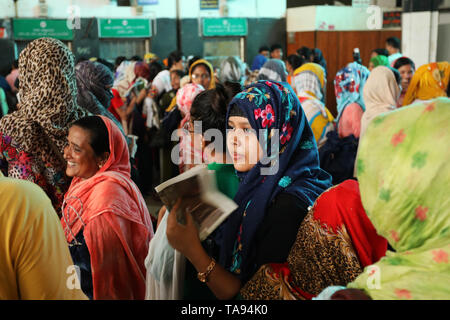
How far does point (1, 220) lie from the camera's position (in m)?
1.10

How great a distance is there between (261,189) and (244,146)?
20 cm

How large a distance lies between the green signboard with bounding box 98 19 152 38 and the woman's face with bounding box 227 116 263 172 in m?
9.36

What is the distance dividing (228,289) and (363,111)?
3.27 meters

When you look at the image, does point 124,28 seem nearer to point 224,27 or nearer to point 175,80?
point 224,27

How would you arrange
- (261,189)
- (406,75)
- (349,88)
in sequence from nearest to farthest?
1. (261,189)
2. (349,88)
3. (406,75)

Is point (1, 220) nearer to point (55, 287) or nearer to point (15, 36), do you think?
point (55, 287)

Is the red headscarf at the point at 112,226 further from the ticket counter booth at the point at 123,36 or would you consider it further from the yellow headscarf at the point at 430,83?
the ticket counter booth at the point at 123,36

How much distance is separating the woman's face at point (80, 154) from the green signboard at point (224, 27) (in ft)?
32.2

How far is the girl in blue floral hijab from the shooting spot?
1521mm

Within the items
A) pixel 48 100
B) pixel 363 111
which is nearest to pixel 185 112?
pixel 363 111

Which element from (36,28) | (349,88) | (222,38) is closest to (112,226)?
(349,88)

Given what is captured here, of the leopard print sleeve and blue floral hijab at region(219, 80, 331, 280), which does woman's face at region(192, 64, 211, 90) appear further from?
blue floral hijab at region(219, 80, 331, 280)

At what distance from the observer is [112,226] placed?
1.85 metres
